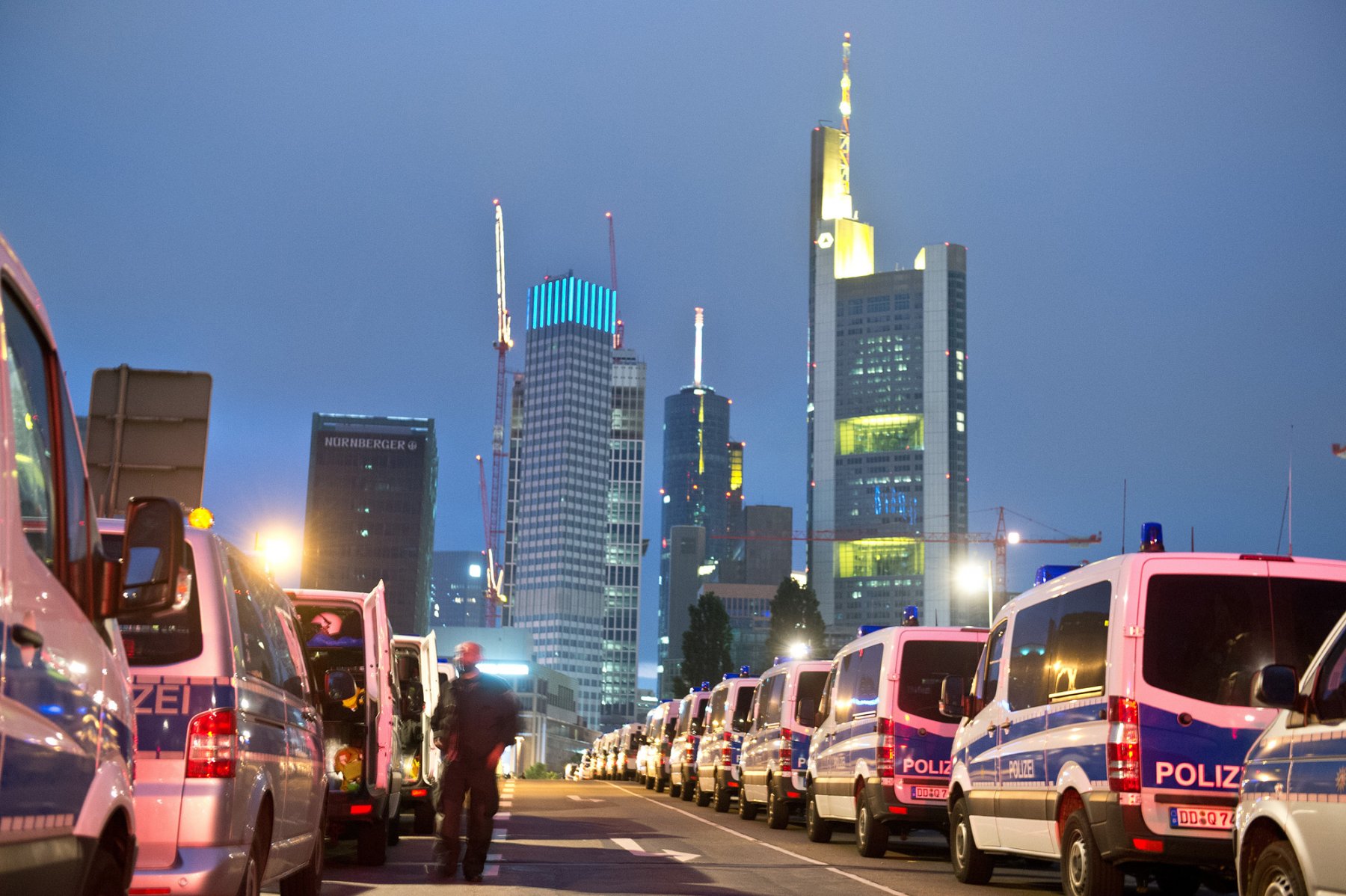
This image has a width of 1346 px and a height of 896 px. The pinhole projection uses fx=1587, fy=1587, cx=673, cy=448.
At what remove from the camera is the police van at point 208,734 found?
21.7ft

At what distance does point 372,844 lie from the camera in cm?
1368

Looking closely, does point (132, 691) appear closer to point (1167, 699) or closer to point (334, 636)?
point (1167, 699)

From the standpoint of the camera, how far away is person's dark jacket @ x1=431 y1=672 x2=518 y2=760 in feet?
39.7

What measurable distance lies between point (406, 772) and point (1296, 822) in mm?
12531

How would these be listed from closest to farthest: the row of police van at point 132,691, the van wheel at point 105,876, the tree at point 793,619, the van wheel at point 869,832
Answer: the row of police van at point 132,691, the van wheel at point 105,876, the van wheel at point 869,832, the tree at point 793,619

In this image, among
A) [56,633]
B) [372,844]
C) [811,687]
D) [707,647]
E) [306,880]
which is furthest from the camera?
[707,647]

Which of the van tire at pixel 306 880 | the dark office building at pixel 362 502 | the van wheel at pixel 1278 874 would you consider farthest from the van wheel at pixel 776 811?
the dark office building at pixel 362 502

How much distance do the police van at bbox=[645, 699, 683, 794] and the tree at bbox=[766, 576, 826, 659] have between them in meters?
64.9

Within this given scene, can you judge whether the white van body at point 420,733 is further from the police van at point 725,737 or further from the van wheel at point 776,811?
the police van at point 725,737

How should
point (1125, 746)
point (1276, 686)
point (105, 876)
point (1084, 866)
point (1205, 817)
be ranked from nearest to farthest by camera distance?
point (105, 876) → point (1276, 686) → point (1205, 817) → point (1125, 746) → point (1084, 866)

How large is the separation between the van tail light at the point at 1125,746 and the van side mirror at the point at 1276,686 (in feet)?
8.06

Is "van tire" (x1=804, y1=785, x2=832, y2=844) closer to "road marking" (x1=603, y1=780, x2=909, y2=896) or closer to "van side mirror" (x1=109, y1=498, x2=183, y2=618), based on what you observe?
"road marking" (x1=603, y1=780, x2=909, y2=896)

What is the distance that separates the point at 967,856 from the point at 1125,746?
3.95 meters

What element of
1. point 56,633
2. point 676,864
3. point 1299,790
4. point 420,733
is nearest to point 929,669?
point 676,864
